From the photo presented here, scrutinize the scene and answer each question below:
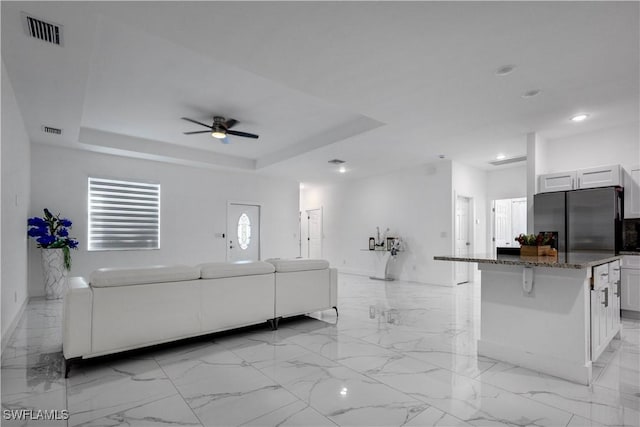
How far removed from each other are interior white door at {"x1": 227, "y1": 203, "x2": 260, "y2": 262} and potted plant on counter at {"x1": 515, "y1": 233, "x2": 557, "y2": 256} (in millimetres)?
6339

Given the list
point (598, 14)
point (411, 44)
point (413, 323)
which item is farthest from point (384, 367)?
point (598, 14)

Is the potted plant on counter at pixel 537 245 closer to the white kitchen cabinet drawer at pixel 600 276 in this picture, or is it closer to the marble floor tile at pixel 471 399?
the white kitchen cabinet drawer at pixel 600 276

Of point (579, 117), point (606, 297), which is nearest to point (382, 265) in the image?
point (579, 117)

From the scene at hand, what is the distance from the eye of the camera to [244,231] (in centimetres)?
833

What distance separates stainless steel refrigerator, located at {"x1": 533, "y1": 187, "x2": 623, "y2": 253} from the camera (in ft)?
14.2

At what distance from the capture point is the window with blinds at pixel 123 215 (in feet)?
20.7

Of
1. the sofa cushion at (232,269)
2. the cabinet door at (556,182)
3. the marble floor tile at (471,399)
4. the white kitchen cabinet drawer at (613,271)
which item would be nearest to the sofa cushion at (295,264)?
the sofa cushion at (232,269)

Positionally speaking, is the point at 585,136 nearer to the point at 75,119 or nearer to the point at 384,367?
the point at 384,367

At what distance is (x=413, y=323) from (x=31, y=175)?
6.55 meters

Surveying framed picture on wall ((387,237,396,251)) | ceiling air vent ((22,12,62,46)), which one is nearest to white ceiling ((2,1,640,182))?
ceiling air vent ((22,12,62,46))

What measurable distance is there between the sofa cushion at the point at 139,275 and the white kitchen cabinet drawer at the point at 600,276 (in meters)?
3.39

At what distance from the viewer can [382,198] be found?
8.41 meters

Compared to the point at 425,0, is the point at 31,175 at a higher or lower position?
lower

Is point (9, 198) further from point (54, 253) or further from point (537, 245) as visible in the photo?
point (537, 245)
